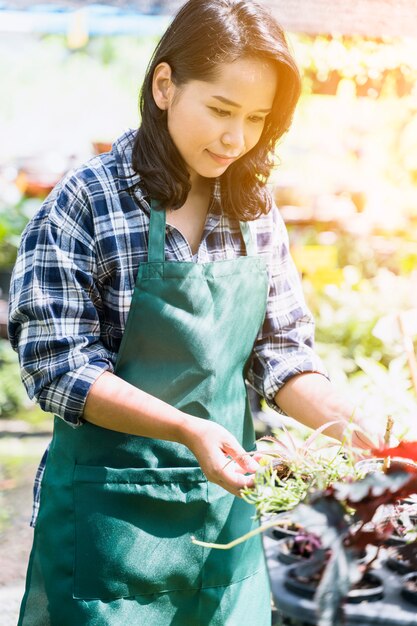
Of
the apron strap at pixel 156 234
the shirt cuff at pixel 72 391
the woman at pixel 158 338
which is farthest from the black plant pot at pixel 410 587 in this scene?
the apron strap at pixel 156 234

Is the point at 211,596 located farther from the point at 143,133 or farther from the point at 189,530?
the point at 143,133

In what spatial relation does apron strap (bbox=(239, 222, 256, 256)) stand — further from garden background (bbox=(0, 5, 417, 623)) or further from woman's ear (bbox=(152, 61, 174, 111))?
A: garden background (bbox=(0, 5, 417, 623))

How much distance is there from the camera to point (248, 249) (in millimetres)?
1929

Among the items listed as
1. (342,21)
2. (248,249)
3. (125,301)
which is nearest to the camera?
(125,301)

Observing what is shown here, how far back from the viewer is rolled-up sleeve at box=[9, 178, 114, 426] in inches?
65.3

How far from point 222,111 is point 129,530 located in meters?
0.81

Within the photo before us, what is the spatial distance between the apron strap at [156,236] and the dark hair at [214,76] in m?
0.03

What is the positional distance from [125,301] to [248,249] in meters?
0.31

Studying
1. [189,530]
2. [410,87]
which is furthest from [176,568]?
[410,87]

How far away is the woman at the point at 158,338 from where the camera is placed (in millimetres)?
1689

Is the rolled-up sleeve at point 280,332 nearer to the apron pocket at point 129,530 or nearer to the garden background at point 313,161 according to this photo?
the apron pocket at point 129,530

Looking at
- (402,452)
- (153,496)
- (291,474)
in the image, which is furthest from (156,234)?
(402,452)

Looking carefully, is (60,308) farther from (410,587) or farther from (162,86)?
(410,587)

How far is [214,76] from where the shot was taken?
5.57 feet
